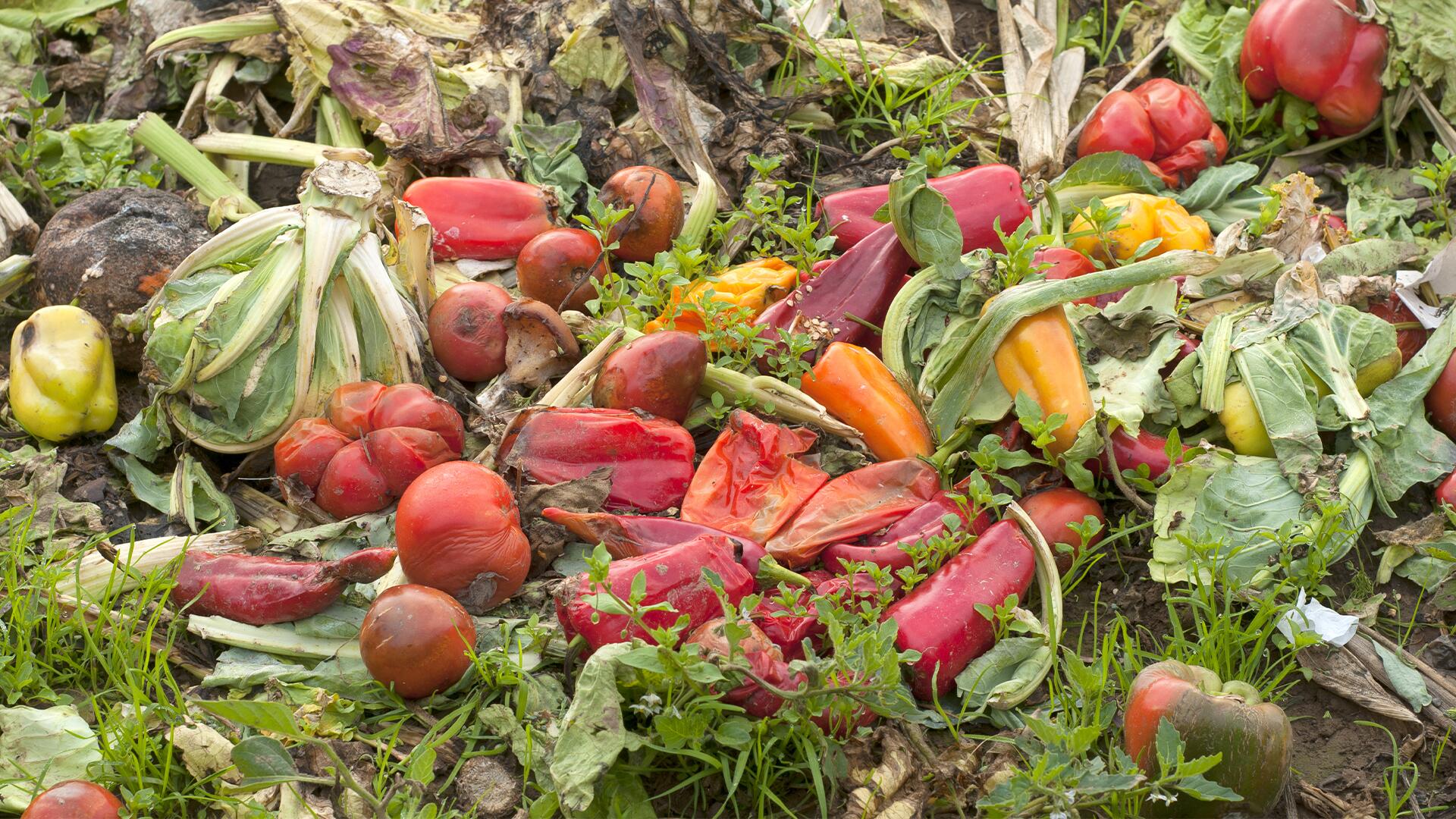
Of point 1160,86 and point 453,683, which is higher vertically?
point 1160,86

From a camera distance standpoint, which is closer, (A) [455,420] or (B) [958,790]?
(B) [958,790]

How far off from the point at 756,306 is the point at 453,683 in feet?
5.34

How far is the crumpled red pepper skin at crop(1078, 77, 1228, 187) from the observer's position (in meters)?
4.63

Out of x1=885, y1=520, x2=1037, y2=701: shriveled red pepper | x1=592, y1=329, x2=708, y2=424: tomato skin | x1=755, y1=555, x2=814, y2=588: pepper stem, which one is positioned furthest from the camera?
x1=592, y1=329, x2=708, y2=424: tomato skin

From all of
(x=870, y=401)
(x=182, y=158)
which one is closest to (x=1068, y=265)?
(x=870, y=401)

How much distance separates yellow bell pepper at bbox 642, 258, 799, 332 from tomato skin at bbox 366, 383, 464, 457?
0.70 meters

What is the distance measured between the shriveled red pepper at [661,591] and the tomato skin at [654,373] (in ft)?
1.91

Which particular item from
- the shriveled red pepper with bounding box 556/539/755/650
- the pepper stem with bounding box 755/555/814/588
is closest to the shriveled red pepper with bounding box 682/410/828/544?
the pepper stem with bounding box 755/555/814/588

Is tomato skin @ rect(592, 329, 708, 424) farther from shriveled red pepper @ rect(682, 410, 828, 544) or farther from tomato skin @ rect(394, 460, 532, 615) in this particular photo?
tomato skin @ rect(394, 460, 532, 615)

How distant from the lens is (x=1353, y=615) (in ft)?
10.1

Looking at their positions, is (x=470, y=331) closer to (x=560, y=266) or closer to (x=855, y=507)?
(x=560, y=266)

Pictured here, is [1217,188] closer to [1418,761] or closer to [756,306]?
[756,306]

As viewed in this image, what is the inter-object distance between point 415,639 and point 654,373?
3.41ft

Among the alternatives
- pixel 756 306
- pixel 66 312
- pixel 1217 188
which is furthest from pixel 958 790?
pixel 66 312
